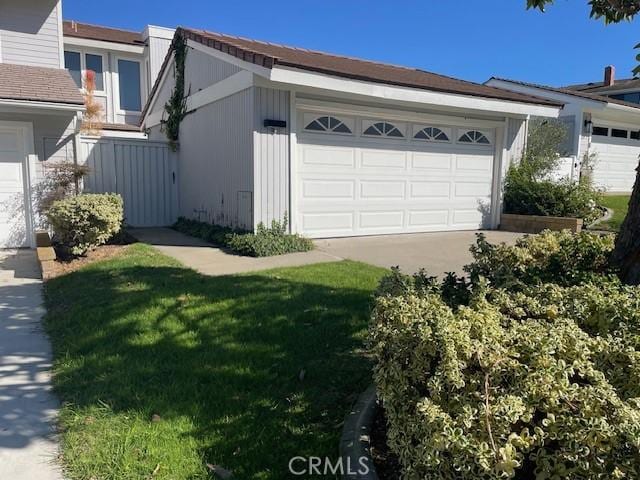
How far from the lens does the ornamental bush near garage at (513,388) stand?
1834mm

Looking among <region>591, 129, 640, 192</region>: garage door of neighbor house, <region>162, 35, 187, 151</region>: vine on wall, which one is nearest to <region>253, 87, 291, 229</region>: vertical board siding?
<region>162, 35, 187, 151</region>: vine on wall

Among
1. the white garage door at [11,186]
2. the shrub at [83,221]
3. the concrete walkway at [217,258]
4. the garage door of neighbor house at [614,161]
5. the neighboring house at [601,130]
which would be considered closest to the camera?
the concrete walkway at [217,258]

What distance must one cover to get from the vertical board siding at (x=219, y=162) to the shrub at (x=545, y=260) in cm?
546

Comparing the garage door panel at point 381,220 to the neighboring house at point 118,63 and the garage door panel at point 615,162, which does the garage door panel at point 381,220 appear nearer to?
the neighboring house at point 118,63

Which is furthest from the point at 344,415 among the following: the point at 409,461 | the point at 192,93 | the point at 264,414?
the point at 192,93

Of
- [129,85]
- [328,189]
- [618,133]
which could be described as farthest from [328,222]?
[618,133]

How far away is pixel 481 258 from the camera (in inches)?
168

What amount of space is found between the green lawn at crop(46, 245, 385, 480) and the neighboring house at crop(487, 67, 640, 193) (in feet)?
50.0

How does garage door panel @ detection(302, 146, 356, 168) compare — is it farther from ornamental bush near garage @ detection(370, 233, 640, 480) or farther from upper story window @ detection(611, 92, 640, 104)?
upper story window @ detection(611, 92, 640, 104)

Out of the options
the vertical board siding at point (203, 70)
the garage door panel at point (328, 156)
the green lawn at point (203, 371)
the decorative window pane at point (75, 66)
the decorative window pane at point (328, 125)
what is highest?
the decorative window pane at point (75, 66)

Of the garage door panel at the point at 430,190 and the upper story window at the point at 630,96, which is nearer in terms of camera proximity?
the garage door panel at the point at 430,190

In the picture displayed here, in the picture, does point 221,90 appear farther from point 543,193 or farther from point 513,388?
point 513,388

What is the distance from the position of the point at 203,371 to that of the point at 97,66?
782 inches
